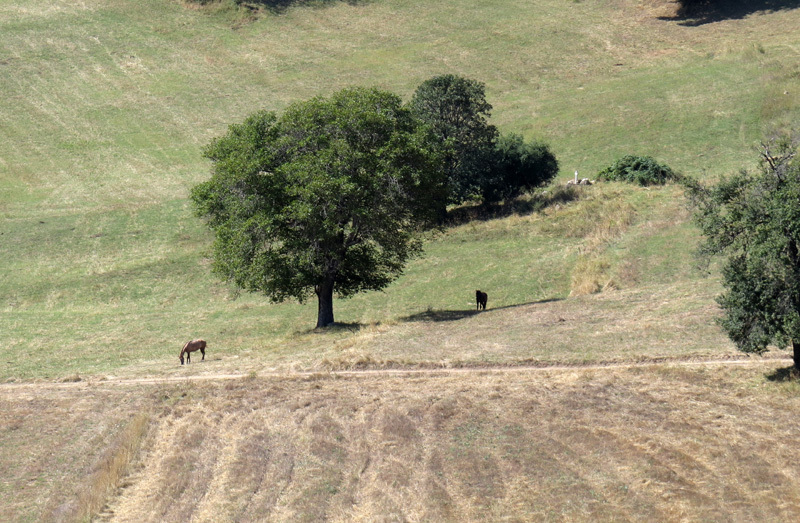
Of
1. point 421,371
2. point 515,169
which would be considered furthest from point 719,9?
point 421,371

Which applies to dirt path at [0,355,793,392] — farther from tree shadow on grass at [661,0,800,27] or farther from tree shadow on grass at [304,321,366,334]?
tree shadow on grass at [661,0,800,27]

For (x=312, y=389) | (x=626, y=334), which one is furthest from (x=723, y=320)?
(x=312, y=389)

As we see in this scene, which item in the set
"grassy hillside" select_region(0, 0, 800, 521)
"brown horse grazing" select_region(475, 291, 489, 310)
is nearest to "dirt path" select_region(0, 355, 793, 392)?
"grassy hillside" select_region(0, 0, 800, 521)

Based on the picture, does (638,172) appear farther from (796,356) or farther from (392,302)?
(796,356)

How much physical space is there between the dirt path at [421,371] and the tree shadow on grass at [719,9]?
3142 inches

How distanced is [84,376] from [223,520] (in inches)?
745

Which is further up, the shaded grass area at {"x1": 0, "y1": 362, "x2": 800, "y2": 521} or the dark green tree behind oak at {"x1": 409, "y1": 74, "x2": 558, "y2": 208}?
the dark green tree behind oak at {"x1": 409, "y1": 74, "x2": 558, "y2": 208}

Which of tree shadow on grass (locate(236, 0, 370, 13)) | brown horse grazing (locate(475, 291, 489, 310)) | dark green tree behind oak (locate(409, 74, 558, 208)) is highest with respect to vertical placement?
tree shadow on grass (locate(236, 0, 370, 13))

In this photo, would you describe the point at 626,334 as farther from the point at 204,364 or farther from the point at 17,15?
the point at 17,15

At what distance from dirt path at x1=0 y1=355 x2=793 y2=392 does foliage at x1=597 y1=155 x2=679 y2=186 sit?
3441 centimetres

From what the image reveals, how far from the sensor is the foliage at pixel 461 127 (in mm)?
62312

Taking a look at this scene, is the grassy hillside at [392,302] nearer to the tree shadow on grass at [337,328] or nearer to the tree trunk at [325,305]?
the tree shadow on grass at [337,328]

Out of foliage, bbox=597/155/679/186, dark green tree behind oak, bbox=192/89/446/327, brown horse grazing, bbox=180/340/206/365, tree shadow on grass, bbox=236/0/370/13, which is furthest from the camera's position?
tree shadow on grass, bbox=236/0/370/13

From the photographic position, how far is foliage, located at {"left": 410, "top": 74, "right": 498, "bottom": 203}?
62312 mm
